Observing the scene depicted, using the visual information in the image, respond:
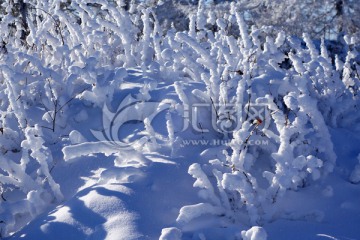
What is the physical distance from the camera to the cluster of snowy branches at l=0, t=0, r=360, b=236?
199 centimetres

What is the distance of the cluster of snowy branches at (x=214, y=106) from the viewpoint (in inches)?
78.2

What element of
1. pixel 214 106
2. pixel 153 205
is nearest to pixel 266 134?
pixel 214 106

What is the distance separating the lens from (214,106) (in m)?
2.70

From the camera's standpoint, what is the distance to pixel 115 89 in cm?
309

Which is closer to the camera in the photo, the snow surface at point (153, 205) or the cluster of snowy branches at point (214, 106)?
the snow surface at point (153, 205)

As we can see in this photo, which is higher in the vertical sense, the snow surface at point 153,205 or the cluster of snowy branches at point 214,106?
the cluster of snowy branches at point 214,106

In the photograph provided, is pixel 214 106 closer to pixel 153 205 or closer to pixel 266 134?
pixel 266 134

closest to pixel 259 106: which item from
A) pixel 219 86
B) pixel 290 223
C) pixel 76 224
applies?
pixel 219 86

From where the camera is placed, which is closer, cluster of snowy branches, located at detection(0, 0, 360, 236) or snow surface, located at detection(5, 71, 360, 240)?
snow surface, located at detection(5, 71, 360, 240)

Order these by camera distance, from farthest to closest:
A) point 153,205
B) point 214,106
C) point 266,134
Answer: point 214,106 → point 266,134 → point 153,205

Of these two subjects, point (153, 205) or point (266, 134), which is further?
point (266, 134)

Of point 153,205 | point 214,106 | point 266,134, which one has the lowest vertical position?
point 153,205

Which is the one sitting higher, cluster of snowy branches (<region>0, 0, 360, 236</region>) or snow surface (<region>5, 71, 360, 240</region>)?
cluster of snowy branches (<region>0, 0, 360, 236</region>)

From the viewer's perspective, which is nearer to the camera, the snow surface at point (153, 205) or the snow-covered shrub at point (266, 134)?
the snow surface at point (153, 205)
